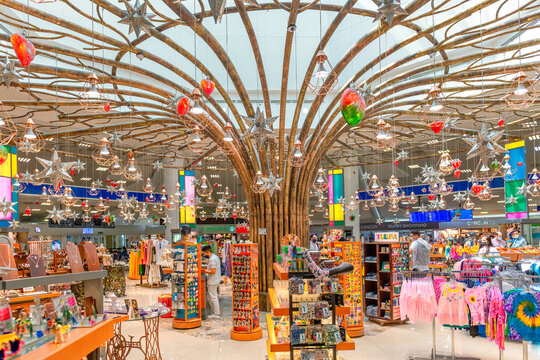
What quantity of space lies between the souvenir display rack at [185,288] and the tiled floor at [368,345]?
0.24 m

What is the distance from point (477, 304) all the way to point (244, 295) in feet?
13.0

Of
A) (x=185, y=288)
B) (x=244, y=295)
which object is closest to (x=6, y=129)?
(x=185, y=288)

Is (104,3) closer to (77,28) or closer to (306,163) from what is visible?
(77,28)

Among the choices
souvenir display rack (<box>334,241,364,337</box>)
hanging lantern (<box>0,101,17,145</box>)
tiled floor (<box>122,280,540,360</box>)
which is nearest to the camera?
hanging lantern (<box>0,101,17,145</box>)

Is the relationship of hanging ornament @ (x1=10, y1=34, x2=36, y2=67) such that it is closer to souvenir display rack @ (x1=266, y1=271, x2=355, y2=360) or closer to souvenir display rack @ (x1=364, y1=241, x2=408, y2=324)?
souvenir display rack @ (x1=266, y1=271, x2=355, y2=360)

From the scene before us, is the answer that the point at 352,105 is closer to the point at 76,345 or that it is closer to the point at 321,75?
the point at 321,75

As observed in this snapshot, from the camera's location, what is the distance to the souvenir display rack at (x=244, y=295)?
791 cm

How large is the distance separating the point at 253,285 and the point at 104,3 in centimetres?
527

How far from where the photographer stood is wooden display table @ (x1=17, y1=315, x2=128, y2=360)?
7.68ft

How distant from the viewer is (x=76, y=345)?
105 inches

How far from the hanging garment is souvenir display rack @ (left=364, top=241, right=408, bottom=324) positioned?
282 cm

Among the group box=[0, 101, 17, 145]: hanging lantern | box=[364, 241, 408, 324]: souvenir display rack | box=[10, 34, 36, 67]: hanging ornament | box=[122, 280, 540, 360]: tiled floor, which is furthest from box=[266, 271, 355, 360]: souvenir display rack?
box=[364, 241, 408, 324]: souvenir display rack

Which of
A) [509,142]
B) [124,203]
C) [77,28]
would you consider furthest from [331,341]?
[509,142]

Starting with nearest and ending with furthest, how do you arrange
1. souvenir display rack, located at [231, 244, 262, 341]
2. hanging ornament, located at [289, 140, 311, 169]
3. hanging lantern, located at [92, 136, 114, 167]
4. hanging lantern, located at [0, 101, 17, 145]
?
hanging lantern, located at [0, 101, 17, 145] < hanging lantern, located at [92, 136, 114, 167] < hanging ornament, located at [289, 140, 311, 169] < souvenir display rack, located at [231, 244, 262, 341]
